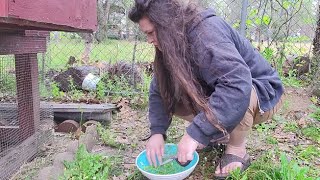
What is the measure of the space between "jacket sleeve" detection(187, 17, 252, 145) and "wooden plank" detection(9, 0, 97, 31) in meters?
0.60

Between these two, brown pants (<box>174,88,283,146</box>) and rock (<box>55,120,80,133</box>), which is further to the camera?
rock (<box>55,120,80,133</box>)

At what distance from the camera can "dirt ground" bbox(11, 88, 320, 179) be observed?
2.21 meters

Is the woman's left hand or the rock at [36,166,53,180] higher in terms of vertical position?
the woman's left hand

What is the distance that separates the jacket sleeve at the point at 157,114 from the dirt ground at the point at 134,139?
0.93ft

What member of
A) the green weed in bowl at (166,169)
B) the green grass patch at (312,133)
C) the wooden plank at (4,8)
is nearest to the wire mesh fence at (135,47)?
the green grass patch at (312,133)

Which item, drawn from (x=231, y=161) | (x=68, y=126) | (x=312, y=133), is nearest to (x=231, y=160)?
(x=231, y=161)

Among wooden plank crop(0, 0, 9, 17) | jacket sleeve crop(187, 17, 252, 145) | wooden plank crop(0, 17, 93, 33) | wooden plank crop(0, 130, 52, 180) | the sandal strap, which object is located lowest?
wooden plank crop(0, 130, 52, 180)

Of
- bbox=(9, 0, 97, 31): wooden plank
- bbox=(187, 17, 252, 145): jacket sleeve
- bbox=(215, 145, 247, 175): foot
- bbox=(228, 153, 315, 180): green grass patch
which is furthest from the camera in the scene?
bbox=(215, 145, 247, 175): foot

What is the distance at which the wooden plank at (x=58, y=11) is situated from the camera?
1.32 meters

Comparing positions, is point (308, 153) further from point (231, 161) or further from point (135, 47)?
point (135, 47)

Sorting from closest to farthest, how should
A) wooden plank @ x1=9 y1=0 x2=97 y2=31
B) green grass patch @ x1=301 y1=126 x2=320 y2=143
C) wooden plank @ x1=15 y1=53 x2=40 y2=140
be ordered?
wooden plank @ x1=9 y1=0 x2=97 y2=31 → wooden plank @ x1=15 y1=53 x2=40 y2=140 → green grass patch @ x1=301 y1=126 x2=320 y2=143

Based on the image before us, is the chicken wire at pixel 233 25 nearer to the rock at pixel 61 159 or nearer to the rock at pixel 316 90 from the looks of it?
the rock at pixel 316 90

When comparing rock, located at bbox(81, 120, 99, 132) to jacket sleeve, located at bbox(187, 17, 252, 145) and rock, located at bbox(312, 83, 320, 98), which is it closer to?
jacket sleeve, located at bbox(187, 17, 252, 145)

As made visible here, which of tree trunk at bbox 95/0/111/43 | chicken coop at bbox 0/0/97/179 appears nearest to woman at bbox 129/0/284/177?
chicken coop at bbox 0/0/97/179
